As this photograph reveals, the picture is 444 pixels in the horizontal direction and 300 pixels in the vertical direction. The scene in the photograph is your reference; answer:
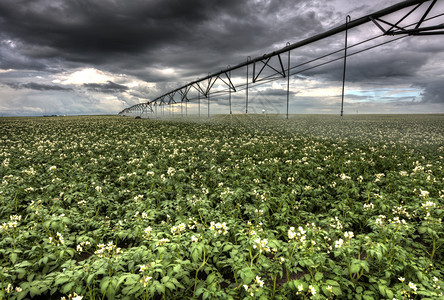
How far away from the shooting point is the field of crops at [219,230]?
11.5 feet

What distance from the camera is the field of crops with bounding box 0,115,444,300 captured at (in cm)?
351

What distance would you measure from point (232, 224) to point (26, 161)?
13040 millimetres

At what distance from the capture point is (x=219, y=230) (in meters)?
4.44

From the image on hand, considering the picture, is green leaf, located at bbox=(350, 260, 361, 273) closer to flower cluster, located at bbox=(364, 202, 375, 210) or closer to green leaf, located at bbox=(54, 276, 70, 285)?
flower cluster, located at bbox=(364, 202, 375, 210)

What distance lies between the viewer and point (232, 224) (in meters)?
5.17

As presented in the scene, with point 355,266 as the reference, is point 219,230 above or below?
above

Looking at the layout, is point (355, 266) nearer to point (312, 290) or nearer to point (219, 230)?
point (312, 290)

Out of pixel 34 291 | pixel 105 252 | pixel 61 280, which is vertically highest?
pixel 61 280

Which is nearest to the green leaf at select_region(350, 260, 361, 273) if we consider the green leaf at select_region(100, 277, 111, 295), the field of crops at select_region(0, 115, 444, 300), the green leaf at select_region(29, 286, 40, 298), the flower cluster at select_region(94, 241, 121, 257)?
the field of crops at select_region(0, 115, 444, 300)

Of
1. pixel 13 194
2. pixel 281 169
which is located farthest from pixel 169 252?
pixel 281 169

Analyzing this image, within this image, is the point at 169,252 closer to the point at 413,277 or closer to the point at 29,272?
the point at 29,272

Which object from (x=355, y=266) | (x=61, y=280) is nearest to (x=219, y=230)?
(x=355, y=266)

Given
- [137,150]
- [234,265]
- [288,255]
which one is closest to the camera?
[234,265]

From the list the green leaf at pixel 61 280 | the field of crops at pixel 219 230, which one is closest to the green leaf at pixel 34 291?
the field of crops at pixel 219 230
